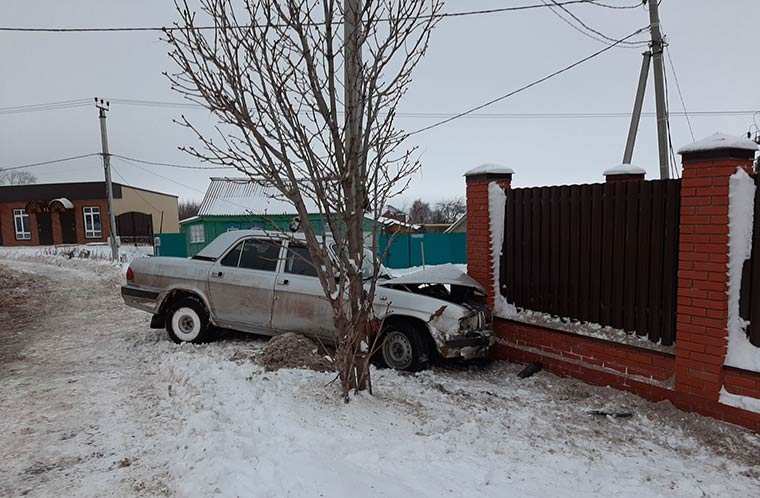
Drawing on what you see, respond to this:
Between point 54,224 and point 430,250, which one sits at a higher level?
point 54,224

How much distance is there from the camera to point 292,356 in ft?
17.1

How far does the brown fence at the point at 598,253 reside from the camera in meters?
4.75

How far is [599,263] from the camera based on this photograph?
5.38m

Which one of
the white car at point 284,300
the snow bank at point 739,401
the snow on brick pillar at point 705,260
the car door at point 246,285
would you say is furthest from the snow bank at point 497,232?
the car door at point 246,285

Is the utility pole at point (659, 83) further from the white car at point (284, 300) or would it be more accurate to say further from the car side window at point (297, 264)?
the car side window at point (297, 264)

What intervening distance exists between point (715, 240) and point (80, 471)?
5091 millimetres

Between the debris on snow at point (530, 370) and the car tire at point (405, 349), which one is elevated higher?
the car tire at point (405, 349)

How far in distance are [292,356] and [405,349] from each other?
1289 millimetres

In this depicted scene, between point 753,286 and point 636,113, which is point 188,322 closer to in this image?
point 753,286

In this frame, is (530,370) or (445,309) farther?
(530,370)

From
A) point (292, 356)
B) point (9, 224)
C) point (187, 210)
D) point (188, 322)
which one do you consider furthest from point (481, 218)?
point (187, 210)

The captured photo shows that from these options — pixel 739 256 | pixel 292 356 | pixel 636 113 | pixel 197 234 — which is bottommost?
pixel 292 356

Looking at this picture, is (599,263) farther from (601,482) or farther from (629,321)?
(601,482)

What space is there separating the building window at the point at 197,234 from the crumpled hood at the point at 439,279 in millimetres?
21206
